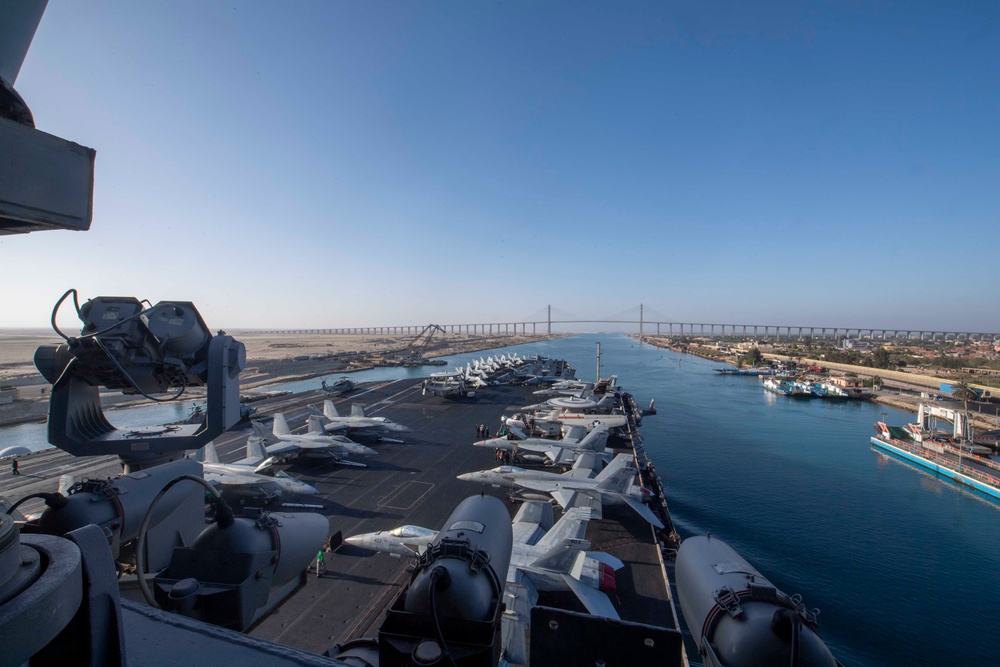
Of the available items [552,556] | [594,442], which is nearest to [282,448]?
[552,556]

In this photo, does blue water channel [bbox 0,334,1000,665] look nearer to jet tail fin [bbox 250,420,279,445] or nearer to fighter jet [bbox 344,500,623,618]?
fighter jet [bbox 344,500,623,618]

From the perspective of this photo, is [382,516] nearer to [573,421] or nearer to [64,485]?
[64,485]

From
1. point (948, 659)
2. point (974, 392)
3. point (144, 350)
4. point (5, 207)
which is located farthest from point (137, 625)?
point (974, 392)

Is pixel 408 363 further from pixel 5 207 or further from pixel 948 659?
pixel 5 207

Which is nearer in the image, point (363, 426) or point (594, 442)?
point (594, 442)

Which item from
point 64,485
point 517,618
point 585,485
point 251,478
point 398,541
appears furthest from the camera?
point 585,485

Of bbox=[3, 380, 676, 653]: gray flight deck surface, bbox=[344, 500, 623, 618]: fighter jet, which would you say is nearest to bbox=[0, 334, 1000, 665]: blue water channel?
bbox=[3, 380, 676, 653]: gray flight deck surface
